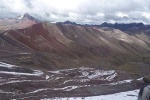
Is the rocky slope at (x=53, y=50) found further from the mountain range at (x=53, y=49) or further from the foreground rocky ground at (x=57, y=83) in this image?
the foreground rocky ground at (x=57, y=83)

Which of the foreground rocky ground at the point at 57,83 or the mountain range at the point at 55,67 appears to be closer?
the foreground rocky ground at the point at 57,83

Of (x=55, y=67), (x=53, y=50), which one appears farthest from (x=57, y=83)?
(x=53, y=50)

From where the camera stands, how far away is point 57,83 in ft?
298

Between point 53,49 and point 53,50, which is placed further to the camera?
point 53,49

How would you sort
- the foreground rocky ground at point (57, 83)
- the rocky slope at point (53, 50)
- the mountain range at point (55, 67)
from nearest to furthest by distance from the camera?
the foreground rocky ground at point (57, 83) → the mountain range at point (55, 67) → the rocky slope at point (53, 50)

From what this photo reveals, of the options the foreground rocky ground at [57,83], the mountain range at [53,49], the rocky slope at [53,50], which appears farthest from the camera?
the mountain range at [53,49]

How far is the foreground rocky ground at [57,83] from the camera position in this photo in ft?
239

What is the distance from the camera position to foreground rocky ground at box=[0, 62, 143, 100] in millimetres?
72844

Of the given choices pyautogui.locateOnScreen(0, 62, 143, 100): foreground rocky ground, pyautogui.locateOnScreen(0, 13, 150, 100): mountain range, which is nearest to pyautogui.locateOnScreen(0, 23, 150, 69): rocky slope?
pyautogui.locateOnScreen(0, 13, 150, 100): mountain range

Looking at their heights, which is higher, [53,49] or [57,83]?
[53,49]

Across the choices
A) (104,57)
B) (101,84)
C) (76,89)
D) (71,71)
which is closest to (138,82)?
(101,84)

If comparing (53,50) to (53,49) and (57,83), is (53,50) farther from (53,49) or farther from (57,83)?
(57,83)

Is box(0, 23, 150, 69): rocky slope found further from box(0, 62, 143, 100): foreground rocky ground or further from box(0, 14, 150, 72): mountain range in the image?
box(0, 62, 143, 100): foreground rocky ground

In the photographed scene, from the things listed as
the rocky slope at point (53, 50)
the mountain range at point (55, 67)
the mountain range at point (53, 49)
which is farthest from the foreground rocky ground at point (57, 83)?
the mountain range at point (53, 49)
